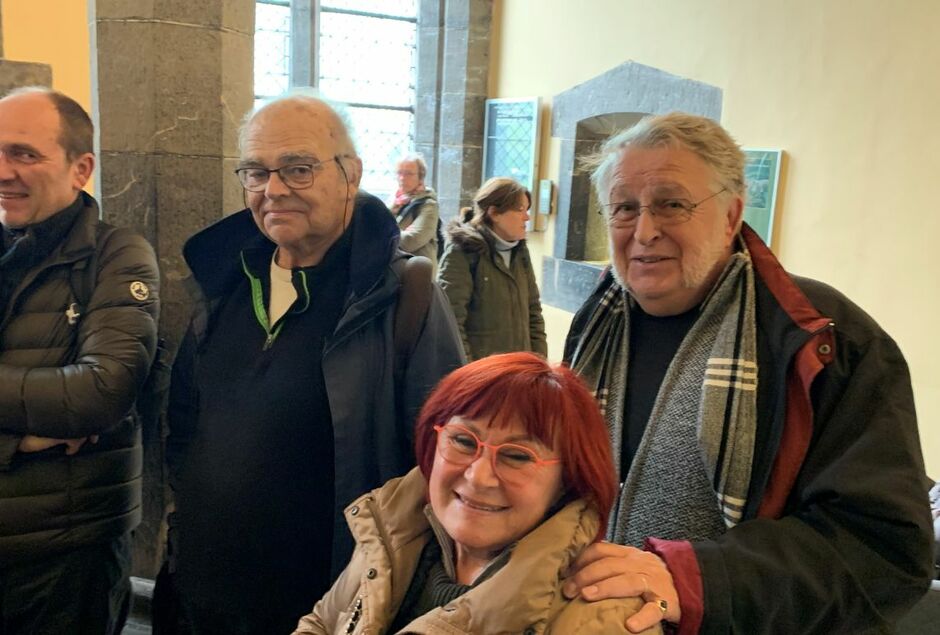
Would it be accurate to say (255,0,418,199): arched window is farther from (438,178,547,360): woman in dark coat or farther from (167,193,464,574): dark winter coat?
(167,193,464,574): dark winter coat

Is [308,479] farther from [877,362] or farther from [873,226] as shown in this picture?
[873,226]

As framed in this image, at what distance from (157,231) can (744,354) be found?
6.06 ft

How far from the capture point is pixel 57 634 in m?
1.96

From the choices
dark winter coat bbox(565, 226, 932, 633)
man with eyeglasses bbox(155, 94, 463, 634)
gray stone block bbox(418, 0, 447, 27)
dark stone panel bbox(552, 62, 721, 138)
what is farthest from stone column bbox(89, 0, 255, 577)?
gray stone block bbox(418, 0, 447, 27)

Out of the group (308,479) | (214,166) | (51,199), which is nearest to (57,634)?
(308,479)

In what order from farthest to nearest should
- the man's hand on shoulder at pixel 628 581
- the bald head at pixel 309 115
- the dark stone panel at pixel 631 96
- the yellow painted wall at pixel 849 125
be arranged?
1. the dark stone panel at pixel 631 96
2. the yellow painted wall at pixel 849 125
3. the bald head at pixel 309 115
4. the man's hand on shoulder at pixel 628 581

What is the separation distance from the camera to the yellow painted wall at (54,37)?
259 centimetres

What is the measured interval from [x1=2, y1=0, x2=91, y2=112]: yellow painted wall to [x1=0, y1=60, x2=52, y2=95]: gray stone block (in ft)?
0.12

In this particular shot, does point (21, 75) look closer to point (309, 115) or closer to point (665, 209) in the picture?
point (309, 115)

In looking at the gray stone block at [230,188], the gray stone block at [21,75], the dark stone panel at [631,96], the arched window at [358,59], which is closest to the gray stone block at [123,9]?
the gray stone block at [21,75]

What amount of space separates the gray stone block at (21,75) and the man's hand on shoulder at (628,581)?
2340 mm

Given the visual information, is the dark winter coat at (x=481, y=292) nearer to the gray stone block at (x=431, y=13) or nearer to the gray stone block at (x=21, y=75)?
the gray stone block at (x=21, y=75)

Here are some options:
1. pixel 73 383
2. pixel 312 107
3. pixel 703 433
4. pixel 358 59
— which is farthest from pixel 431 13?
pixel 703 433

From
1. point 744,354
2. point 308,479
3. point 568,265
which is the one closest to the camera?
point 744,354
